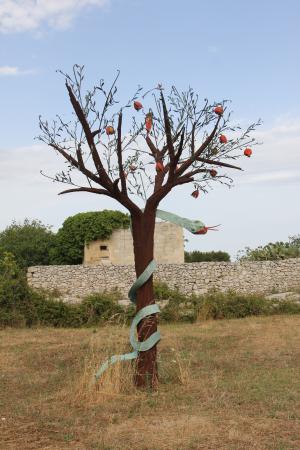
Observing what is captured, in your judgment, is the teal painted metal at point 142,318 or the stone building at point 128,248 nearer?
the teal painted metal at point 142,318

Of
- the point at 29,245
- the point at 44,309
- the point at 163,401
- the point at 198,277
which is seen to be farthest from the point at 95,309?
the point at 29,245

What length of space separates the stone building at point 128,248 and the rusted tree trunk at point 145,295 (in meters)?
17.6

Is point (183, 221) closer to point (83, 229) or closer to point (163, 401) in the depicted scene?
point (163, 401)

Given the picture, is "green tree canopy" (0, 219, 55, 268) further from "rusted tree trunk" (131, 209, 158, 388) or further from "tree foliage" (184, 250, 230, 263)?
"rusted tree trunk" (131, 209, 158, 388)

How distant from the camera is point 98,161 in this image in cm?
680

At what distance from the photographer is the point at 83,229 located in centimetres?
2533

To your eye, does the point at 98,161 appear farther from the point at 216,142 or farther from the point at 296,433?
the point at 296,433

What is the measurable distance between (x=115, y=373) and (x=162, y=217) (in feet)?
6.50

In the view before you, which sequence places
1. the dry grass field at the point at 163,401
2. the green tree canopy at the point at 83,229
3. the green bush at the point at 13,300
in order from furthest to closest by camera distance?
the green tree canopy at the point at 83,229, the green bush at the point at 13,300, the dry grass field at the point at 163,401

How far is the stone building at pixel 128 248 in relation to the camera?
24828 millimetres

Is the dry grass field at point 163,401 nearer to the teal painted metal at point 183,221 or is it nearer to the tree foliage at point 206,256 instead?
the teal painted metal at point 183,221

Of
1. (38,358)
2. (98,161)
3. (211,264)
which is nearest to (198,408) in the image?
(98,161)

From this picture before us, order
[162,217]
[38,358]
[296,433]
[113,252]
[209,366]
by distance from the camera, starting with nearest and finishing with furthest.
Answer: [296,433] < [162,217] < [209,366] < [38,358] < [113,252]

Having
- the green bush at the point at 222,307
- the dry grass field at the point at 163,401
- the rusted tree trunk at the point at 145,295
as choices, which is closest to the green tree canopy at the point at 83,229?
the green bush at the point at 222,307
